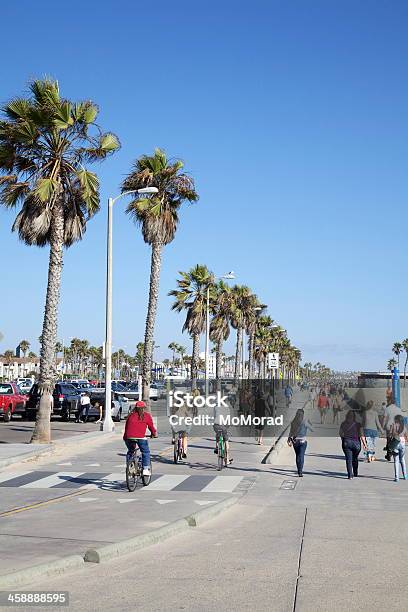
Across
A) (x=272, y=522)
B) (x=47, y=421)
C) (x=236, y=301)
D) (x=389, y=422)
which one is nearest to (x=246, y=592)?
(x=272, y=522)

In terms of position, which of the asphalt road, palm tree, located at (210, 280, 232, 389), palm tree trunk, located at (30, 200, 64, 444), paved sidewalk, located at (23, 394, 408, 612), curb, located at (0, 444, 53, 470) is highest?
palm tree, located at (210, 280, 232, 389)

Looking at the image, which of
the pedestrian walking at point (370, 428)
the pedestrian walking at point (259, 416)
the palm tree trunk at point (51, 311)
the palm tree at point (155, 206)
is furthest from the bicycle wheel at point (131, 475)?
the palm tree at point (155, 206)

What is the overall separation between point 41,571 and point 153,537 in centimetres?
246

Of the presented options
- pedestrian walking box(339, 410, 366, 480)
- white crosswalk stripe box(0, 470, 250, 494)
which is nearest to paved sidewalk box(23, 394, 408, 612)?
white crosswalk stripe box(0, 470, 250, 494)

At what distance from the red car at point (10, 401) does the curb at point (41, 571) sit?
105ft

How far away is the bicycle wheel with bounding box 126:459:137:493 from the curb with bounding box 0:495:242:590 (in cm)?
309

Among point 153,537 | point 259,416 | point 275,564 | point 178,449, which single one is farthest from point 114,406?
point 275,564

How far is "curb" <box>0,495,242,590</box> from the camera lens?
812 centimetres

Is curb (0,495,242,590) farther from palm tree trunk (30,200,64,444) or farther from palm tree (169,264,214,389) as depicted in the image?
palm tree (169,264,214,389)

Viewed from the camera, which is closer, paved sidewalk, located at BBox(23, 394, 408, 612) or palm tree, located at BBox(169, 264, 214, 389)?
paved sidewalk, located at BBox(23, 394, 408, 612)

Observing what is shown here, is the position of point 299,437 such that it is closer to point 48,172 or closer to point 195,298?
point 48,172

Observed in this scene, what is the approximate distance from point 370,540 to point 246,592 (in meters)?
3.61

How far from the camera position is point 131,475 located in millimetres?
15945

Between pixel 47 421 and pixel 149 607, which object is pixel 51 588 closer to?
pixel 149 607
